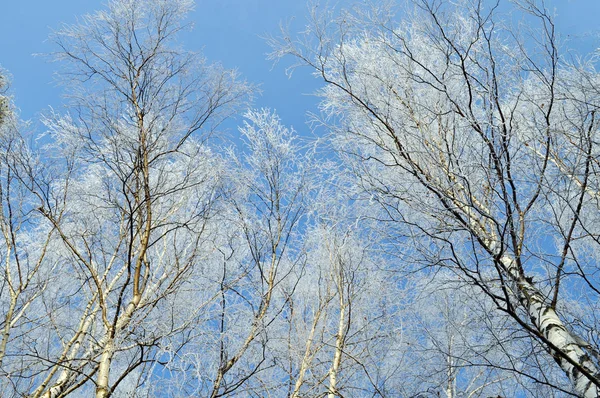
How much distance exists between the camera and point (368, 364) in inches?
220

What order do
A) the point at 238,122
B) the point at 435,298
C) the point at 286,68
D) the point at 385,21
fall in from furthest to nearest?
the point at 435,298, the point at 238,122, the point at 286,68, the point at 385,21

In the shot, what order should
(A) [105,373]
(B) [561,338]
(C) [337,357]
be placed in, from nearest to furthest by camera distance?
1. (B) [561,338]
2. (A) [105,373]
3. (C) [337,357]

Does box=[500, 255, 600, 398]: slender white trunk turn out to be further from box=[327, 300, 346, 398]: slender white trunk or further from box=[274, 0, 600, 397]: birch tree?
box=[327, 300, 346, 398]: slender white trunk

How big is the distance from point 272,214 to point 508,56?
7.97 ft

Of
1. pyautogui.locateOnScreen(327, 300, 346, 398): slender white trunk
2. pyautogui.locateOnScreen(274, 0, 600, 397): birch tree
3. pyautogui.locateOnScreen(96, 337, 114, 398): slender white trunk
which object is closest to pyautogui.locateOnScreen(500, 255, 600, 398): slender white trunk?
pyautogui.locateOnScreen(274, 0, 600, 397): birch tree

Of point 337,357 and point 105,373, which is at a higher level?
point 337,357

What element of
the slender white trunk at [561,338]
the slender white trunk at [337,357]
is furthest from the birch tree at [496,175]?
the slender white trunk at [337,357]

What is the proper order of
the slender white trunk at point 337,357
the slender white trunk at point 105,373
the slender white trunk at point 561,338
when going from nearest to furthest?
1. the slender white trunk at point 561,338
2. the slender white trunk at point 105,373
3. the slender white trunk at point 337,357

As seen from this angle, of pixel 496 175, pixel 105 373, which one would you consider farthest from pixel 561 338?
pixel 105 373

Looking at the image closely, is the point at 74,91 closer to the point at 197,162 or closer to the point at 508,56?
the point at 197,162

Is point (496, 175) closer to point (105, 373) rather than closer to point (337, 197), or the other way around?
point (337, 197)

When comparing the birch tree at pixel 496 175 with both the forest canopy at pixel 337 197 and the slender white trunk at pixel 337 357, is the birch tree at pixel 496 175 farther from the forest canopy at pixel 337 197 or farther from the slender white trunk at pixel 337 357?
the slender white trunk at pixel 337 357

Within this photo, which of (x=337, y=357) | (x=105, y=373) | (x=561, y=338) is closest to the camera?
(x=561, y=338)

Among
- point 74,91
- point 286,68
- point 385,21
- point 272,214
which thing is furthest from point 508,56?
point 74,91
